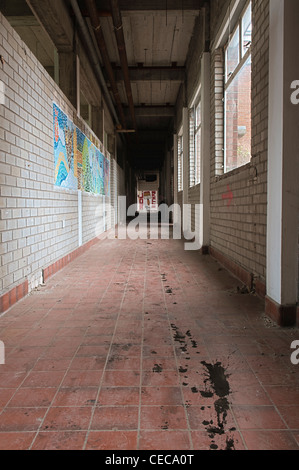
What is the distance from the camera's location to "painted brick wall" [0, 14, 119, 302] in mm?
3293

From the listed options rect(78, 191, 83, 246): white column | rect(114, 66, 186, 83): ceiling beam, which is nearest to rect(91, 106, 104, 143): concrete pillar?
rect(114, 66, 186, 83): ceiling beam

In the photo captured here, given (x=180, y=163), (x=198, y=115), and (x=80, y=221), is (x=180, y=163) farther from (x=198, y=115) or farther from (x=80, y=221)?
(x=80, y=221)

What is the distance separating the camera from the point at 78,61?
6422mm

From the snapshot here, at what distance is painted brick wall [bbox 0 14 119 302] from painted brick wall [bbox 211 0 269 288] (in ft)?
8.42

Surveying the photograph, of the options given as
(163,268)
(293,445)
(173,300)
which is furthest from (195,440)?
(163,268)

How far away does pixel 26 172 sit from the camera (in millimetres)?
3854

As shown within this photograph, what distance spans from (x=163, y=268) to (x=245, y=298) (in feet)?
6.53

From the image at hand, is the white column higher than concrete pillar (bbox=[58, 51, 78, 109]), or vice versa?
concrete pillar (bbox=[58, 51, 78, 109])

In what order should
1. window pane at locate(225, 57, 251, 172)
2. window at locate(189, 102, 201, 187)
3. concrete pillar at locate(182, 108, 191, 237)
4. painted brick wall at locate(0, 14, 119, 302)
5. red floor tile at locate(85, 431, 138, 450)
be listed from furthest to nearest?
concrete pillar at locate(182, 108, 191, 237), window at locate(189, 102, 201, 187), window pane at locate(225, 57, 251, 172), painted brick wall at locate(0, 14, 119, 302), red floor tile at locate(85, 431, 138, 450)

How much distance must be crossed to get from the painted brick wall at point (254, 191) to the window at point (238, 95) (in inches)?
13.0

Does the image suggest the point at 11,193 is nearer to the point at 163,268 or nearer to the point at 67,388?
the point at 67,388

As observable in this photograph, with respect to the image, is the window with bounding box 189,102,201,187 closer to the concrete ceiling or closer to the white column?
the concrete ceiling

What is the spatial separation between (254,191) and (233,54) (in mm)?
2867

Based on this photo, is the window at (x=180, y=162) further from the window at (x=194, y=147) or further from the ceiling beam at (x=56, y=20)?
the ceiling beam at (x=56, y=20)
